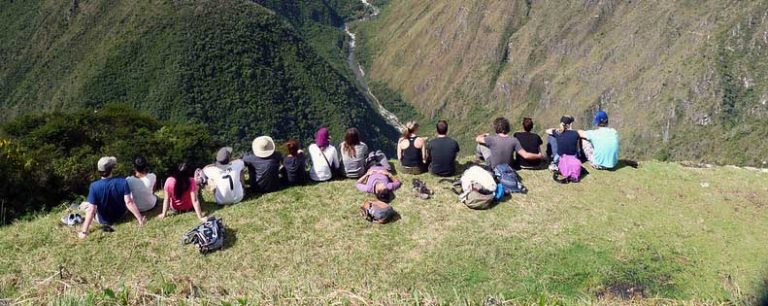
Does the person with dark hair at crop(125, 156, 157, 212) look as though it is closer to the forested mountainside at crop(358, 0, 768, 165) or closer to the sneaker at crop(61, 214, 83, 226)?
the sneaker at crop(61, 214, 83, 226)

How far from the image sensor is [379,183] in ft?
41.8

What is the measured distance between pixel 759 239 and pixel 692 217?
136cm

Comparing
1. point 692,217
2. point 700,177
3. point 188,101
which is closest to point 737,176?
point 700,177

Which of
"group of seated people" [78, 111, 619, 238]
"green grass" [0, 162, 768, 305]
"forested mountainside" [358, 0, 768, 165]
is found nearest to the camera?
"green grass" [0, 162, 768, 305]

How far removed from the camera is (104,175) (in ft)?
37.0

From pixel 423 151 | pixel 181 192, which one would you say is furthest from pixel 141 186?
pixel 423 151

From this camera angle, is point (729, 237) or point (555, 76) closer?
point (729, 237)

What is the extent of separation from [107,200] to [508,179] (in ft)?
30.0

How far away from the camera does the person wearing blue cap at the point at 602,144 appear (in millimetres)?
14523

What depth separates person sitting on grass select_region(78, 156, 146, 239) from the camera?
36.3 ft

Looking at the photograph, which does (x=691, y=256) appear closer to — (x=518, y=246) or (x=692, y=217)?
(x=692, y=217)

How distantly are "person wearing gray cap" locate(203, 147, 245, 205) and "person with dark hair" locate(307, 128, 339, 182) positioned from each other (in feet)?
6.25

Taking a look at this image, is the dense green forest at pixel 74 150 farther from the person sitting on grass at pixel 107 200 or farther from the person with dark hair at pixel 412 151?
the person with dark hair at pixel 412 151

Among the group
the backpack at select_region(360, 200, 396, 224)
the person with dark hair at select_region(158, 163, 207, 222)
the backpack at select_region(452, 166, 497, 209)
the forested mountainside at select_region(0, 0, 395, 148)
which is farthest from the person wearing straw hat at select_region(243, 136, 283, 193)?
the forested mountainside at select_region(0, 0, 395, 148)
